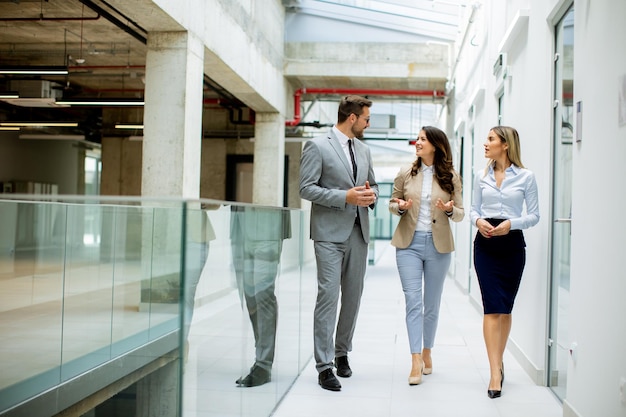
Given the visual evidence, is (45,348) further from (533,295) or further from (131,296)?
(533,295)

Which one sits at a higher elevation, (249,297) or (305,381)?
(249,297)

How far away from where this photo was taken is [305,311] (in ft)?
15.1

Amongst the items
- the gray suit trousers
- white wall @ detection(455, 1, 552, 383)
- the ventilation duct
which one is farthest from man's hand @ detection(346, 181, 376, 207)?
the ventilation duct

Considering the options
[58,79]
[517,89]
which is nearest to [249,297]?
[517,89]

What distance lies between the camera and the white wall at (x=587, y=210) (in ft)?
8.30

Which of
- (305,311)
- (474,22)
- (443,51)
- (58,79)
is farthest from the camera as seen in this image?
(58,79)

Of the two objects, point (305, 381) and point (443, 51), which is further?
point (443, 51)

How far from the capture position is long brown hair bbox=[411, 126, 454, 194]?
413 cm

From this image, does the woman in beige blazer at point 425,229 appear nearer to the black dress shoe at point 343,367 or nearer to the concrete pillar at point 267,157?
the black dress shoe at point 343,367

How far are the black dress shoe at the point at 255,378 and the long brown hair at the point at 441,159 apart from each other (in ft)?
5.18

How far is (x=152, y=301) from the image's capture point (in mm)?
2578

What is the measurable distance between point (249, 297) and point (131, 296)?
1176 millimetres

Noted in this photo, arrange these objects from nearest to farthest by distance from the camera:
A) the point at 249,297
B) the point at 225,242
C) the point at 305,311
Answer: the point at 225,242 → the point at 249,297 → the point at 305,311

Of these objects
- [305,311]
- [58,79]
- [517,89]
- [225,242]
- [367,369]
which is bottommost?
[367,369]
